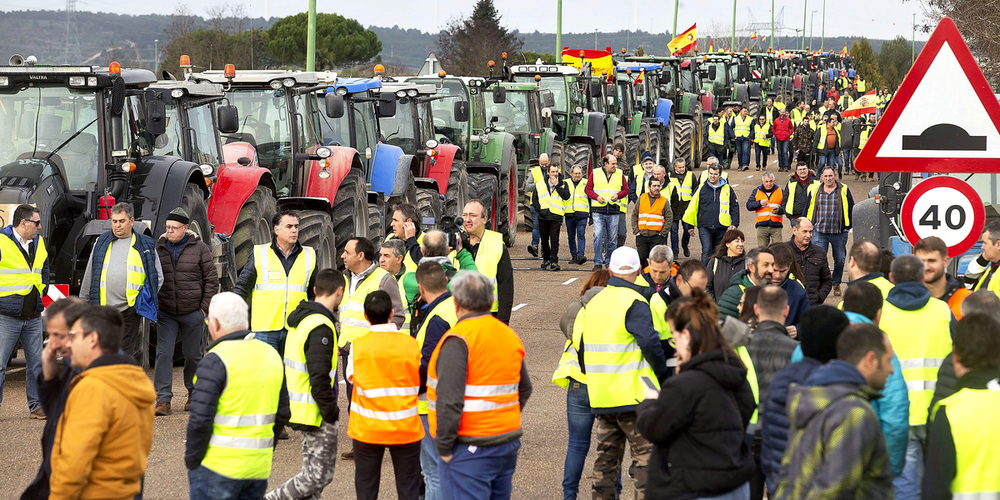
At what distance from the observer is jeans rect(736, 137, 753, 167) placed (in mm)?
32266

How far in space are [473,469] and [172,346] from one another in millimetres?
4569

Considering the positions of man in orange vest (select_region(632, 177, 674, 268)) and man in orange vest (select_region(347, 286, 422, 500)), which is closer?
man in orange vest (select_region(347, 286, 422, 500))

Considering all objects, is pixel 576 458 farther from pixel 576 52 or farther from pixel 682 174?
pixel 576 52

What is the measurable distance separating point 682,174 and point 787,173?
15.0 m

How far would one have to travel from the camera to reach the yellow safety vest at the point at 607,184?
56.1 ft

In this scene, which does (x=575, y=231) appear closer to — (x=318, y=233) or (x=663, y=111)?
(x=318, y=233)

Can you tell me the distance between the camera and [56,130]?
409 inches

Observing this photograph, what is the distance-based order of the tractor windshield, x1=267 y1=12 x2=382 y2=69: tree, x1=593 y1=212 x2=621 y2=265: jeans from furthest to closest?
x1=267 y1=12 x2=382 y2=69: tree, x1=593 y1=212 x2=621 y2=265: jeans, the tractor windshield

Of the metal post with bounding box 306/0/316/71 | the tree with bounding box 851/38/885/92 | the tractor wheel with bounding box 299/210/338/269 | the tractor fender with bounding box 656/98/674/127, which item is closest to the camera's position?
the tractor wheel with bounding box 299/210/338/269

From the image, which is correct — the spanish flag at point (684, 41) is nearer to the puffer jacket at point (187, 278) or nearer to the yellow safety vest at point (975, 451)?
the puffer jacket at point (187, 278)

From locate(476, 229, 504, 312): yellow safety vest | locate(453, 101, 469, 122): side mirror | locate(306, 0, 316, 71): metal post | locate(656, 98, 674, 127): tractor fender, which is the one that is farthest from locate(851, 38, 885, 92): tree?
locate(476, 229, 504, 312): yellow safety vest

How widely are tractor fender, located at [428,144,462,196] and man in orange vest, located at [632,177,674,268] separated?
2.79m

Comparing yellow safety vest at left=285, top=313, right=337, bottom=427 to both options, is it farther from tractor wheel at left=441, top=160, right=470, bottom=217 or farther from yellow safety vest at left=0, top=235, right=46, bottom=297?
tractor wheel at left=441, top=160, right=470, bottom=217

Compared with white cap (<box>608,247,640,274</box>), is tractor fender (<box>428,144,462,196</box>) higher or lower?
lower
